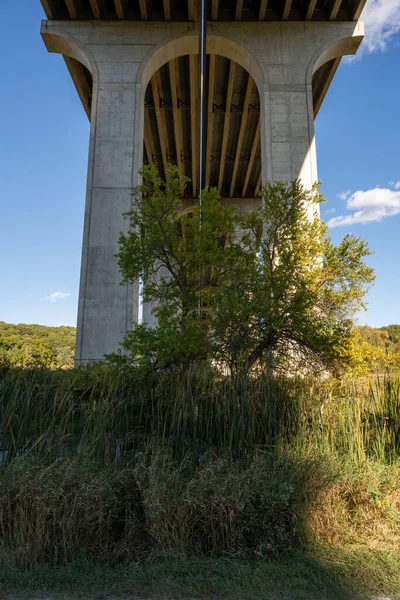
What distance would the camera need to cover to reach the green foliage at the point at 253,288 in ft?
28.2

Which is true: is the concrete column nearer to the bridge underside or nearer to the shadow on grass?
the bridge underside

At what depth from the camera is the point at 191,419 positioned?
617 centimetres

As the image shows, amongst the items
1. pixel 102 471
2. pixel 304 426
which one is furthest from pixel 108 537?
pixel 304 426

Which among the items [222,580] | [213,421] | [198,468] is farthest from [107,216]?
[222,580]

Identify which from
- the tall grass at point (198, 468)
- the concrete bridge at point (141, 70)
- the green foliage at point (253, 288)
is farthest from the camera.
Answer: the concrete bridge at point (141, 70)

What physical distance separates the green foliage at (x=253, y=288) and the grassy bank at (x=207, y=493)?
4.59 feet

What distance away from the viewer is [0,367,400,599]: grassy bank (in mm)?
3938

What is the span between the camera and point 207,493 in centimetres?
453

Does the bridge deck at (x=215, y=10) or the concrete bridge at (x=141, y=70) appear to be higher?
the bridge deck at (x=215, y=10)

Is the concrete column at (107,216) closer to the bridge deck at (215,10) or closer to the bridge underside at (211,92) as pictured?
the bridge deck at (215,10)

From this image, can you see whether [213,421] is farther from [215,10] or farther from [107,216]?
[215,10]

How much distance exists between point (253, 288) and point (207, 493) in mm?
4796

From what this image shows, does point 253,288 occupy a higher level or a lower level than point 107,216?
lower

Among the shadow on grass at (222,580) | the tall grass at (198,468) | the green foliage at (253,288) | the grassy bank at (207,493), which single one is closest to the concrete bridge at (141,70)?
the green foliage at (253,288)
